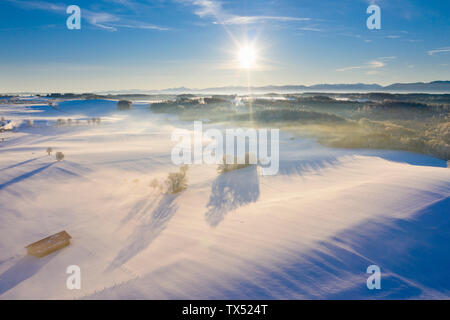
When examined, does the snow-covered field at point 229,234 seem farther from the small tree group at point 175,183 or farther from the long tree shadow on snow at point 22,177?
the small tree group at point 175,183

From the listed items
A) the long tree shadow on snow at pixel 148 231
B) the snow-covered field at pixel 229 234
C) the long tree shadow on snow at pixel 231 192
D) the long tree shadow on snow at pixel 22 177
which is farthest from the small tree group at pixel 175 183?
the long tree shadow on snow at pixel 22 177

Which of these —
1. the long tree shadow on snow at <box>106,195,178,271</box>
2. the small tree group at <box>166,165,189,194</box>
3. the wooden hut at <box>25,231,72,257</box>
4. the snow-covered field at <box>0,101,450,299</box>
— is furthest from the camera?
the small tree group at <box>166,165,189,194</box>

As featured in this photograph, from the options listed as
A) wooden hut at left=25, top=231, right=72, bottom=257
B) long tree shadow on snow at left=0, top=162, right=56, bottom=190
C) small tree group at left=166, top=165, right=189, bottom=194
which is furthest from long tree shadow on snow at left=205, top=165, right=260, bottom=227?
long tree shadow on snow at left=0, top=162, right=56, bottom=190

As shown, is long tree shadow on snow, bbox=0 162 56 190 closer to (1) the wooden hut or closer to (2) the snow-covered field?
(2) the snow-covered field

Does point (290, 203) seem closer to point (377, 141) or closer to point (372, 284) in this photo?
point (372, 284)
